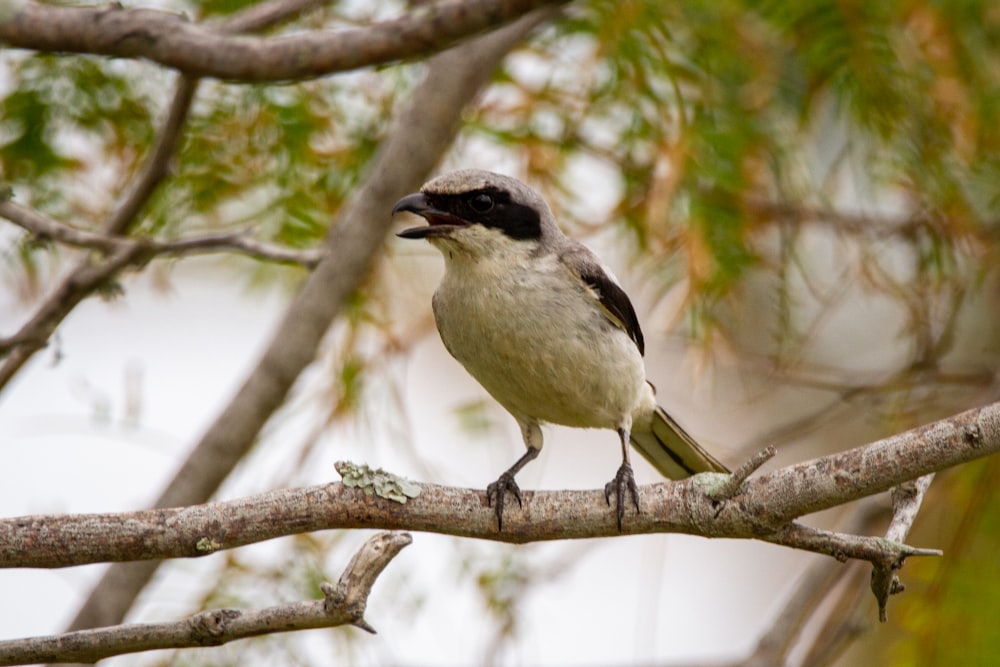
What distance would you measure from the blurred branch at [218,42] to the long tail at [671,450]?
1.71 meters

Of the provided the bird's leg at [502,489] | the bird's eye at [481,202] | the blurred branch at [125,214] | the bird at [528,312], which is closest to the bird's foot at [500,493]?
the bird's leg at [502,489]

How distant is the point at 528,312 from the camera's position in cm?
392

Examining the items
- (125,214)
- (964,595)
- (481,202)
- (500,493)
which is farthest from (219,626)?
(964,595)

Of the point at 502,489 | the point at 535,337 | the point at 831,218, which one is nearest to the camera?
the point at 502,489

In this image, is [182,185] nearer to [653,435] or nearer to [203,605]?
[203,605]

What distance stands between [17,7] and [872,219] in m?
Result: 3.43

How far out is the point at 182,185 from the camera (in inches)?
196

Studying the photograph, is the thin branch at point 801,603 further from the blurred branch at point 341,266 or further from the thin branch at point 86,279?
the thin branch at point 86,279

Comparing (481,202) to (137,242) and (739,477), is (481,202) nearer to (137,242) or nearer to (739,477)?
(137,242)

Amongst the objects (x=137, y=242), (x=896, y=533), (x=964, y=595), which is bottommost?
(x=964, y=595)

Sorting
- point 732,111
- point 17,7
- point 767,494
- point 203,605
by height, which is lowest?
point 203,605

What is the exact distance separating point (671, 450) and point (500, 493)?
140 centimetres

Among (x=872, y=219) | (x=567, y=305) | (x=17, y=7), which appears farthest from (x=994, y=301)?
(x=17, y=7)

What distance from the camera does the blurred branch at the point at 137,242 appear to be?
349 centimetres
